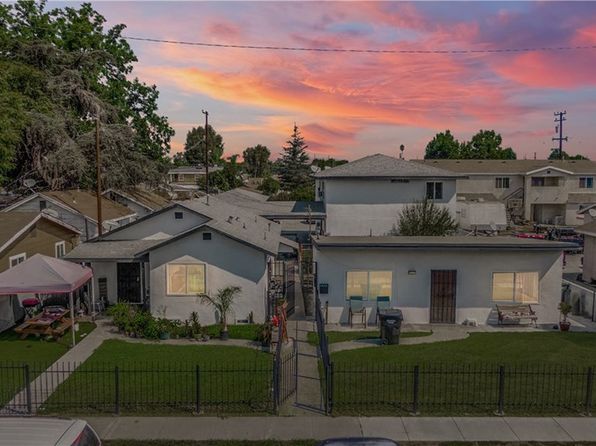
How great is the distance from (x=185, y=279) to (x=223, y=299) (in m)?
2.05

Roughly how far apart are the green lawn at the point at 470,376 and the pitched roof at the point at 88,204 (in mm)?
21301

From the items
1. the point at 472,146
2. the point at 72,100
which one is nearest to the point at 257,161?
the point at 472,146

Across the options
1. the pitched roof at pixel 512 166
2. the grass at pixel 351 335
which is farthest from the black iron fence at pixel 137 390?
the pitched roof at pixel 512 166

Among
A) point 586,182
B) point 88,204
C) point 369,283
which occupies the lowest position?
point 369,283

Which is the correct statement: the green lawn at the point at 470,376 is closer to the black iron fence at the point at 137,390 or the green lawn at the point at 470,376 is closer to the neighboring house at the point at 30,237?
the black iron fence at the point at 137,390

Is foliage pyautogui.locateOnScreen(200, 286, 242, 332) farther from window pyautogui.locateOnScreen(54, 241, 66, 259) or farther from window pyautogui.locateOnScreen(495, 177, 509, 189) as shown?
window pyautogui.locateOnScreen(495, 177, 509, 189)

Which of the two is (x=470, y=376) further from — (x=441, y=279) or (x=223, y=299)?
(x=223, y=299)

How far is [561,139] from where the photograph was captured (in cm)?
9112

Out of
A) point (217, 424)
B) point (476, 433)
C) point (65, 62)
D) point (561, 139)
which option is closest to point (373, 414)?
point (476, 433)

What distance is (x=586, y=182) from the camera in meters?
60.9

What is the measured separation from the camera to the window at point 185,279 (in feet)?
69.2

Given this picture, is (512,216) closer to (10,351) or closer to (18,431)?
(10,351)

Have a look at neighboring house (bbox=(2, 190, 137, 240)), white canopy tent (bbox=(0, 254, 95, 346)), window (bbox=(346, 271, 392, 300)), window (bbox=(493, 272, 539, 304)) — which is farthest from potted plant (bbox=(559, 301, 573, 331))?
neighboring house (bbox=(2, 190, 137, 240))

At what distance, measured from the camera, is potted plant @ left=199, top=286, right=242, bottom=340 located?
798 inches
